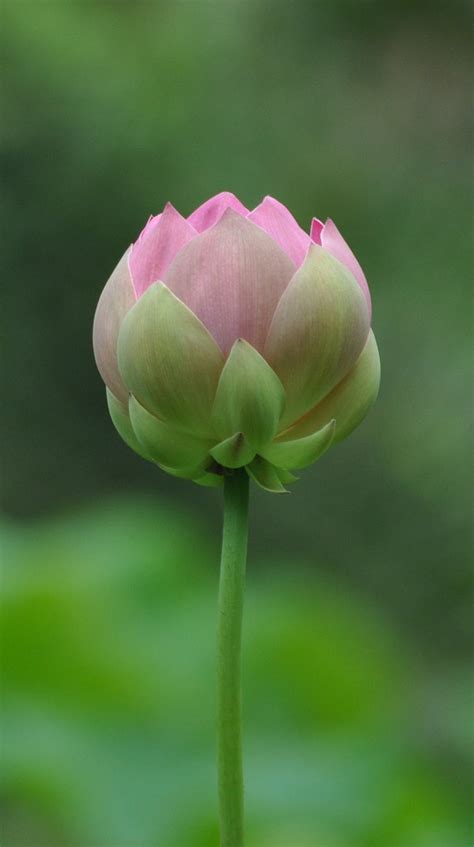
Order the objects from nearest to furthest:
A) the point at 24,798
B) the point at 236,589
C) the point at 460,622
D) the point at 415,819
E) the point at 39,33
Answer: the point at 236,589
the point at 415,819
the point at 24,798
the point at 460,622
the point at 39,33

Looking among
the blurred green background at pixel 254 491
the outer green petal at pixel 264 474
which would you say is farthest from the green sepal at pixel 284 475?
the blurred green background at pixel 254 491

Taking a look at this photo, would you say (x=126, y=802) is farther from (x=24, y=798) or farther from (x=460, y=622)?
(x=460, y=622)

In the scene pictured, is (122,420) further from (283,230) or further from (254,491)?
(254,491)

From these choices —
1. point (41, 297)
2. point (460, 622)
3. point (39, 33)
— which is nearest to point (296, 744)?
point (460, 622)

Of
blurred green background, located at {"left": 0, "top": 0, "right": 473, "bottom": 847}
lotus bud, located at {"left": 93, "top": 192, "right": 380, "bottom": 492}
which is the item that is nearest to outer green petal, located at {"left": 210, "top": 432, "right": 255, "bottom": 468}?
lotus bud, located at {"left": 93, "top": 192, "right": 380, "bottom": 492}

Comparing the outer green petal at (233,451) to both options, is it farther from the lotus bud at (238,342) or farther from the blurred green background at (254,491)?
the blurred green background at (254,491)
